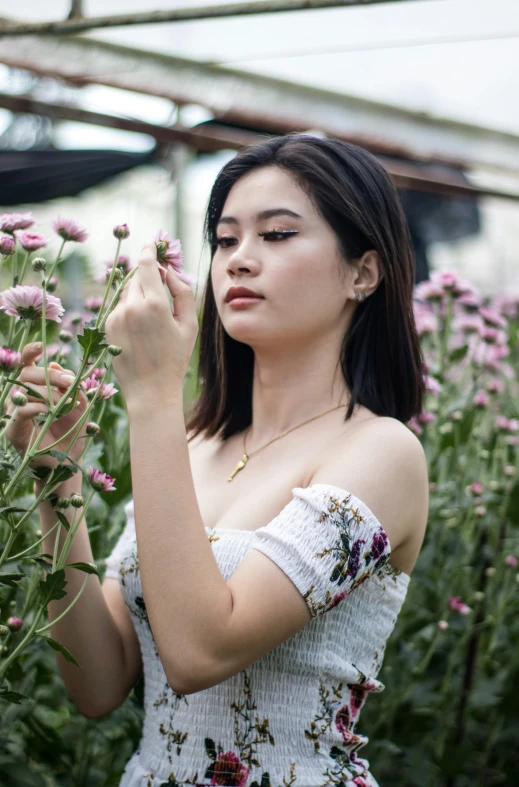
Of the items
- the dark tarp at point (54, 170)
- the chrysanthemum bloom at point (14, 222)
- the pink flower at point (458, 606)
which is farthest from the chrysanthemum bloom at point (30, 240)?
the dark tarp at point (54, 170)

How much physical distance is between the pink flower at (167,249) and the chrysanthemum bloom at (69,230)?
15 centimetres

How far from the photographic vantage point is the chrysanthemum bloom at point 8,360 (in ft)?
2.88

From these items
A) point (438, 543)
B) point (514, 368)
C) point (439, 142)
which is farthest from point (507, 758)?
point (439, 142)

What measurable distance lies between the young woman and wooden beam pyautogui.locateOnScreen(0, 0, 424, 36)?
47 cm

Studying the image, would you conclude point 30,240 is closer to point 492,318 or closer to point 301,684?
point 301,684

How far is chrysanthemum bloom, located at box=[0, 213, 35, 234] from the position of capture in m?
1.01

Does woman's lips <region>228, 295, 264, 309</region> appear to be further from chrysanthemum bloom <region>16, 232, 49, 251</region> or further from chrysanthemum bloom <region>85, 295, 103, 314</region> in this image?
chrysanthemum bloom <region>85, 295, 103, 314</region>

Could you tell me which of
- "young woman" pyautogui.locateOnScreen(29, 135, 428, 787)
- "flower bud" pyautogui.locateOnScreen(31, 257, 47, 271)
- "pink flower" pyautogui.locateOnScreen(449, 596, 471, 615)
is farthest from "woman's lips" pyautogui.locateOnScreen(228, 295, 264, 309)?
"pink flower" pyautogui.locateOnScreen(449, 596, 471, 615)

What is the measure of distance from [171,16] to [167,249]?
1054 mm

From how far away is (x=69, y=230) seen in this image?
1.12 metres

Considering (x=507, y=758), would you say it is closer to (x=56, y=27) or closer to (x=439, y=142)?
(x=56, y=27)

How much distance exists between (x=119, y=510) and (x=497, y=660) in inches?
49.5

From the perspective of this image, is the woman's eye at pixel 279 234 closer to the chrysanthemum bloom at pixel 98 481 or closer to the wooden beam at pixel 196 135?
the chrysanthemum bloom at pixel 98 481

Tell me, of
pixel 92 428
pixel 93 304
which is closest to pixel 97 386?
pixel 92 428
